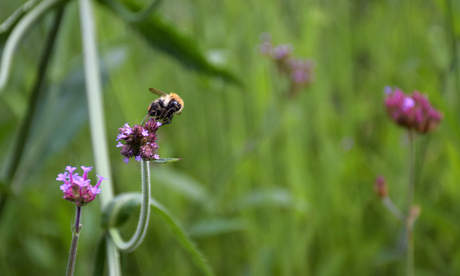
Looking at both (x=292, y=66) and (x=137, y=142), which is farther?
(x=292, y=66)

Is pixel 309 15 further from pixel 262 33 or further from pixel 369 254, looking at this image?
pixel 369 254

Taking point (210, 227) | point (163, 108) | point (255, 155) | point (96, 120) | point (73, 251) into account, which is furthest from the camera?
point (255, 155)

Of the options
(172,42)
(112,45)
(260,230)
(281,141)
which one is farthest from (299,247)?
(112,45)

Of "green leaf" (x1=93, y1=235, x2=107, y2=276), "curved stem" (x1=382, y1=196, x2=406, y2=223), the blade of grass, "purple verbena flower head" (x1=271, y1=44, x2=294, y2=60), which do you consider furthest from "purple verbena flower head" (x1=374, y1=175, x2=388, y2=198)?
the blade of grass

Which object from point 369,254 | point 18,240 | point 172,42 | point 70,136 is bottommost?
point 369,254

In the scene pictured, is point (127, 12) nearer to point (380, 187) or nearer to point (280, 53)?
point (280, 53)

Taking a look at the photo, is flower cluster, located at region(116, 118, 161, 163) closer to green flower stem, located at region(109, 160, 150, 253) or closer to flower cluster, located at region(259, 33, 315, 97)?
green flower stem, located at region(109, 160, 150, 253)

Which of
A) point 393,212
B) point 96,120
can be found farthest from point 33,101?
point 393,212
